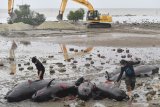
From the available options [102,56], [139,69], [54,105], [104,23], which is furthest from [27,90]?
[104,23]

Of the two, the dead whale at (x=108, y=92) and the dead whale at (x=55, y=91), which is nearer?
the dead whale at (x=108, y=92)

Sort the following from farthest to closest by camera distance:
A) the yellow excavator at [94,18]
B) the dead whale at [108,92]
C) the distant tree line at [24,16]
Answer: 1. the distant tree line at [24,16]
2. the yellow excavator at [94,18]
3. the dead whale at [108,92]

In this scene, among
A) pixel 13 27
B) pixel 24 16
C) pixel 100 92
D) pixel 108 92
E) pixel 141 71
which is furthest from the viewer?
pixel 24 16

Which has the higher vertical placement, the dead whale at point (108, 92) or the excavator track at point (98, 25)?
the dead whale at point (108, 92)

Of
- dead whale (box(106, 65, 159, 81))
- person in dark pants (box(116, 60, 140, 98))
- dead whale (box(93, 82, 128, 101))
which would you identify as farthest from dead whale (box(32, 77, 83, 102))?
dead whale (box(106, 65, 159, 81))

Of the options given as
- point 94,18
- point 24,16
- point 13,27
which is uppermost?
point 94,18

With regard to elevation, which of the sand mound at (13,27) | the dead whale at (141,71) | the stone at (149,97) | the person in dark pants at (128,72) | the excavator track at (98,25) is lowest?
the sand mound at (13,27)

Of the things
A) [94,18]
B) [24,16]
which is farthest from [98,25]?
[24,16]

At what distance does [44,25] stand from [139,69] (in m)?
51.4

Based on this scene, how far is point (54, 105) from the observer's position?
18.5 meters

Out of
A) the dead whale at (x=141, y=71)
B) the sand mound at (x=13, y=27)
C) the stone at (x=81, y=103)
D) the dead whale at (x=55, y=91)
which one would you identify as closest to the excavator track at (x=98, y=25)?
the sand mound at (x=13, y=27)

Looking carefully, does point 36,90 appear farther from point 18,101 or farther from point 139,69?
point 139,69

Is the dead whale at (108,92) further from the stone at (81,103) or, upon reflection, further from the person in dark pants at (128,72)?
the stone at (81,103)

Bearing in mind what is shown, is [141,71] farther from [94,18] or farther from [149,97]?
[94,18]
